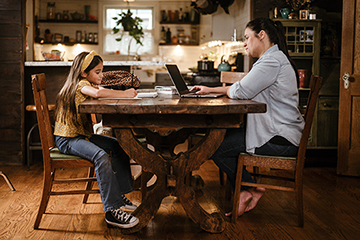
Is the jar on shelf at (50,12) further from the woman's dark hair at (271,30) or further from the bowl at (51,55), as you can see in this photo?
the woman's dark hair at (271,30)

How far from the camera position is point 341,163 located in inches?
141

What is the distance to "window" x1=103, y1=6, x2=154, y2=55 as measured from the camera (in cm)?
761

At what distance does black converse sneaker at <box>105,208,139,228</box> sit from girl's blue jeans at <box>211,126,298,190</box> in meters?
0.65

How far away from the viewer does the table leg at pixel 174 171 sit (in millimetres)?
2078

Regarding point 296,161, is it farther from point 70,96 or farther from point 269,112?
point 70,96

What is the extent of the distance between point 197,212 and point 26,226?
107 centimetres

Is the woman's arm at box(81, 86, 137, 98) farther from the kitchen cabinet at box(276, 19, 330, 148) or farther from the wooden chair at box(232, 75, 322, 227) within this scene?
the kitchen cabinet at box(276, 19, 330, 148)

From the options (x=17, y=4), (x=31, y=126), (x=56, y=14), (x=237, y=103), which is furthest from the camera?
(x=56, y=14)

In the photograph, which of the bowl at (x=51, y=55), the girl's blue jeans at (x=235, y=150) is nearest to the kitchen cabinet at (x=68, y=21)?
the bowl at (x=51, y=55)

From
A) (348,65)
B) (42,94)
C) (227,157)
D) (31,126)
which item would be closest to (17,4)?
(31,126)

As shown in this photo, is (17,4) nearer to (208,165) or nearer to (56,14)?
(208,165)

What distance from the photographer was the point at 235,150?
A: 2.30 metres

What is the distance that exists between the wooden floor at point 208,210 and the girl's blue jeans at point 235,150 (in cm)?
34

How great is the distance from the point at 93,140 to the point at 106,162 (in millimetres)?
344
